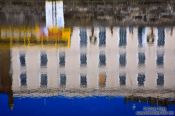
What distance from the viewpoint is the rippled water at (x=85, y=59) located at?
41.0 feet

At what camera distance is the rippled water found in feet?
41.0

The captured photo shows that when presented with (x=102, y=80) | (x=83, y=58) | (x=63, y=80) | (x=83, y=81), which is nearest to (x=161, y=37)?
(x=83, y=58)

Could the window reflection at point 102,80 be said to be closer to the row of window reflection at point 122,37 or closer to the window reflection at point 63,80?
the window reflection at point 63,80

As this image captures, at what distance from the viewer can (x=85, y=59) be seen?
47.5 ft

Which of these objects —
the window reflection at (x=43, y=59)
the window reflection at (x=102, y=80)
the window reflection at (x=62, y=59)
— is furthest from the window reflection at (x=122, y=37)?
the window reflection at (x=43, y=59)

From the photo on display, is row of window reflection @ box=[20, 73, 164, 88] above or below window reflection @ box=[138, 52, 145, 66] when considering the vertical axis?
below

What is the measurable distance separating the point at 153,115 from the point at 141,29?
6714mm

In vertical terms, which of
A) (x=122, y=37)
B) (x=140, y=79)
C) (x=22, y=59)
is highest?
(x=122, y=37)

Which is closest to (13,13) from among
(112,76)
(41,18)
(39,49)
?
(41,18)

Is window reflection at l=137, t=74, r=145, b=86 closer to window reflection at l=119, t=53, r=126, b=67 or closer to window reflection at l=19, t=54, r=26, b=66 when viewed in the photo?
window reflection at l=119, t=53, r=126, b=67

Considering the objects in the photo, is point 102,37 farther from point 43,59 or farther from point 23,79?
point 23,79

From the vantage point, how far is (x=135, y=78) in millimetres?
13570

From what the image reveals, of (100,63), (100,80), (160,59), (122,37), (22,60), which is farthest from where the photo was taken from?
(122,37)

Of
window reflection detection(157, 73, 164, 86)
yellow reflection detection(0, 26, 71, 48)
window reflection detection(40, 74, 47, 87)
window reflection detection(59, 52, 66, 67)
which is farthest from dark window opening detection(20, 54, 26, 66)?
window reflection detection(157, 73, 164, 86)
